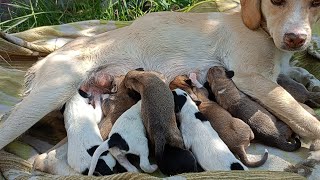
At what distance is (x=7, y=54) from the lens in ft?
14.6

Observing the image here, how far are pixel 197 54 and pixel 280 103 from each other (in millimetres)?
741

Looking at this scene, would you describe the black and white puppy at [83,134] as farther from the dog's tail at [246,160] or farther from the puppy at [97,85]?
the dog's tail at [246,160]

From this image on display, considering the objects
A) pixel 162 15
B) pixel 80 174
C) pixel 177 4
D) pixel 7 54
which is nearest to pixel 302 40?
pixel 162 15

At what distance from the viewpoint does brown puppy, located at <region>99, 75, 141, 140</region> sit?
3.40m

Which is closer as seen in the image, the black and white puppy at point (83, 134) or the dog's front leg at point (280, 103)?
the black and white puppy at point (83, 134)

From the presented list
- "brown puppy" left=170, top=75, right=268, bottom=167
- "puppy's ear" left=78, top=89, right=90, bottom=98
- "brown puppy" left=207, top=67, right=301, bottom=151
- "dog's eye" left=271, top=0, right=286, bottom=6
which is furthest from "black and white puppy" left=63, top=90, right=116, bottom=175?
"dog's eye" left=271, top=0, right=286, bottom=6

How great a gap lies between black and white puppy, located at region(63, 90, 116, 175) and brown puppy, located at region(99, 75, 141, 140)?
0.05 m

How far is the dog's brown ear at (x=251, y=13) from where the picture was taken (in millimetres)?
3771

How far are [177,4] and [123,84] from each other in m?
2.50

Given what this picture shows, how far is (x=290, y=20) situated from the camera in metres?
3.51

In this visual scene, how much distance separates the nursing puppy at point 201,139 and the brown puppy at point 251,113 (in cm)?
24

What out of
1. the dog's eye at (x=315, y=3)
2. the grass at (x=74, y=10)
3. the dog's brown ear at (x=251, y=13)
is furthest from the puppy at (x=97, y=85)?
the grass at (x=74, y=10)

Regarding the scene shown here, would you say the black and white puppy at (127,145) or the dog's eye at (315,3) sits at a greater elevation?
the dog's eye at (315,3)

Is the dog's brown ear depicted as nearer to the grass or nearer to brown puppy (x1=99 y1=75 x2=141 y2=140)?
brown puppy (x1=99 y1=75 x2=141 y2=140)
